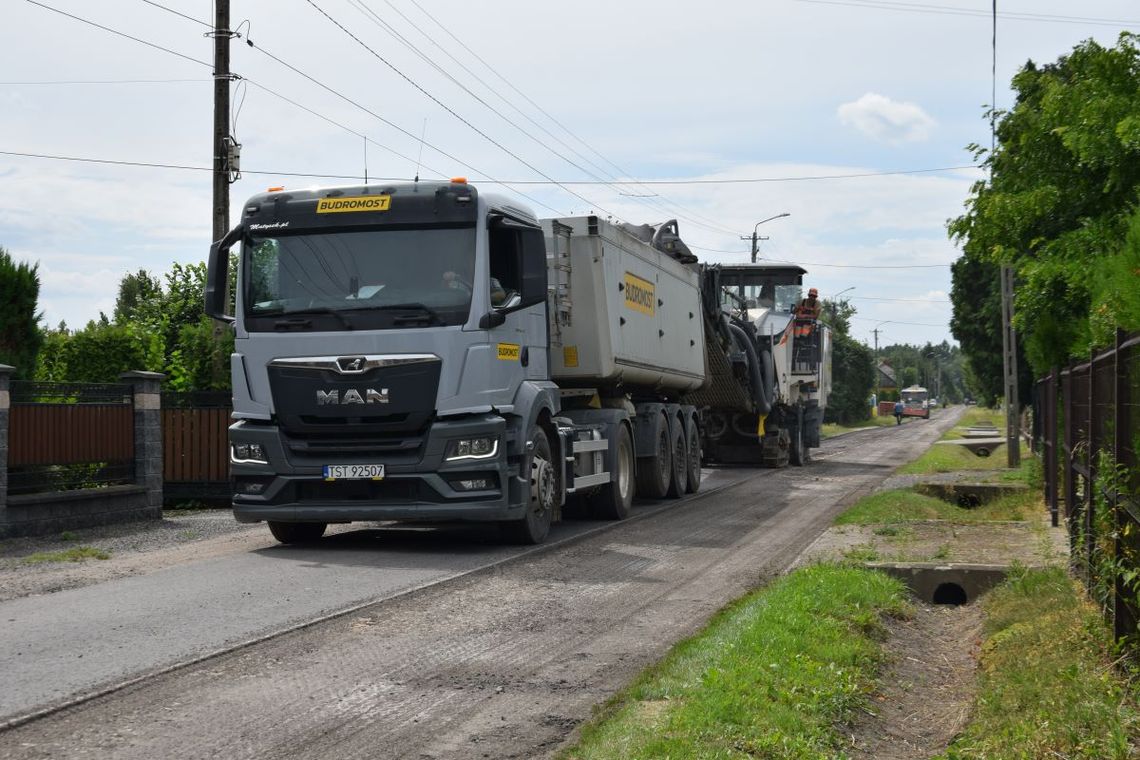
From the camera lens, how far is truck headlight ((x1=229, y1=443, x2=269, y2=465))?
1198 centimetres

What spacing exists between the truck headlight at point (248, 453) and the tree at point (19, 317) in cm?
474

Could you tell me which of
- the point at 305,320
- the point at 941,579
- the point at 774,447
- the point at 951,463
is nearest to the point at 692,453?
the point at 774,447

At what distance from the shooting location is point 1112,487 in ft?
22.3

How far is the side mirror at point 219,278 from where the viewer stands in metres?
12.2

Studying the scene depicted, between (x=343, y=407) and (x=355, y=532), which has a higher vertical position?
(x=343, y=407)

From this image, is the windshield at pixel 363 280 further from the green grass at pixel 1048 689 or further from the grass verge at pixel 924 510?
the grass verge at pixel 924 510

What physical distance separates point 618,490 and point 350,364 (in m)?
5.36

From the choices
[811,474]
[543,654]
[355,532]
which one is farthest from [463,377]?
[811,474]

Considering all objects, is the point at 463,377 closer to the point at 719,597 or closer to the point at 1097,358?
the point at 719,597

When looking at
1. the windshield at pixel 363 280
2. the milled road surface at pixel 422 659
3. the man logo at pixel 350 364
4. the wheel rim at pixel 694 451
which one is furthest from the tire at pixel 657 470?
the man logo at pixel 350 364

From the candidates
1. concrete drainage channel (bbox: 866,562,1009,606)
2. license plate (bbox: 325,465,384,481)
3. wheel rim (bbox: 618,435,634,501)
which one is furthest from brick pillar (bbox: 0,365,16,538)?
concrete drainage channel (bbox: 866,562,1009,606)

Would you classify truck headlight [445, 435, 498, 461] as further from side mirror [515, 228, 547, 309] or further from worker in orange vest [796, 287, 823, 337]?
worker in orange vest [796, 287, 823, 337]

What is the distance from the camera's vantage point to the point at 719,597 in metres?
9.78

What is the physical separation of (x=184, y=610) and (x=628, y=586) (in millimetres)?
3447
